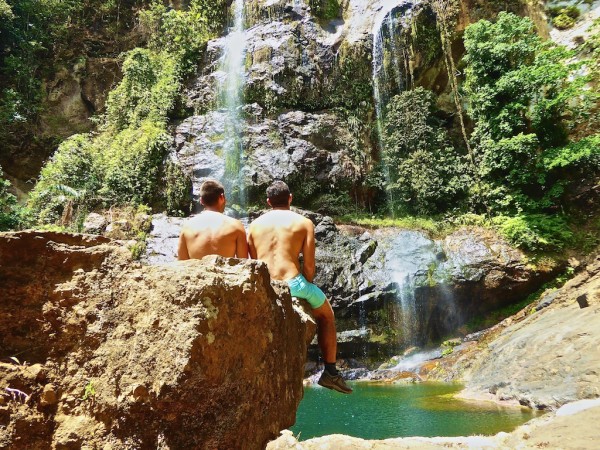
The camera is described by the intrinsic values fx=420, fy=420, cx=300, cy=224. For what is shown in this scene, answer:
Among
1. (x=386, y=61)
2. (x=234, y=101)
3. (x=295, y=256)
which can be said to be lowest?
(x=295, y=256)

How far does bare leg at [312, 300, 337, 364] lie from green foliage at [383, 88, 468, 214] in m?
15.0

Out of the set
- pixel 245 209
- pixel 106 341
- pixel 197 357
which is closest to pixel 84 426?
pixel 106 341

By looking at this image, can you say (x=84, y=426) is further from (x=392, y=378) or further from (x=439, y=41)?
(x=439, y=41)

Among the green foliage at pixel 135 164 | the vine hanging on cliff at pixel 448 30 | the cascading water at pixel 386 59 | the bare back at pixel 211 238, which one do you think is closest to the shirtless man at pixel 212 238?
the bare back at pixel 211 238

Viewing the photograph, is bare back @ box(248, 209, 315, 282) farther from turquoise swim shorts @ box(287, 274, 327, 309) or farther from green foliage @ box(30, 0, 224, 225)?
green foliage @ box(30, 0, 224, 225)

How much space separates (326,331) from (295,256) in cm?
68

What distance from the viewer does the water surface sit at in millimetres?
5879

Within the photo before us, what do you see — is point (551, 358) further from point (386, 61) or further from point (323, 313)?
point (386, 61)

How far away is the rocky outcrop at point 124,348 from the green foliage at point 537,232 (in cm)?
1377

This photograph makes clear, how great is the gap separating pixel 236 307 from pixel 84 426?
0.88 meters

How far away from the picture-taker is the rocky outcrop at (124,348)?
1.94 metres

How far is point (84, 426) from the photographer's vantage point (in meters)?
1.97

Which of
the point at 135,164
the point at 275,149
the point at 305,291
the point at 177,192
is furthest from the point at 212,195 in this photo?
the point at 135,164

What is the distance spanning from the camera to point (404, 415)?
22.9ft
